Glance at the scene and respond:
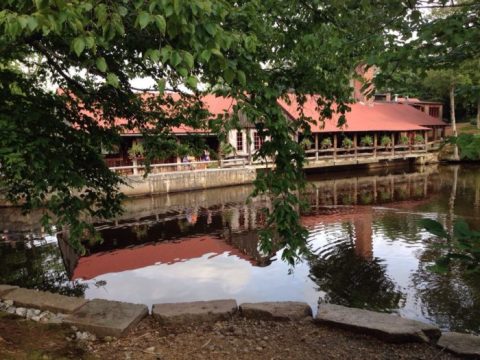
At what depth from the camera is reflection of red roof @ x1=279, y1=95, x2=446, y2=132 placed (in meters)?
32.5

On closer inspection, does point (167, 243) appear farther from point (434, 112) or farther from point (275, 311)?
point (434, 112)

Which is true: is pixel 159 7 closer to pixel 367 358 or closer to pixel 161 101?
pixel 367 358

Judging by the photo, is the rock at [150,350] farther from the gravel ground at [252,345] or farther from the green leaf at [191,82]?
the green leaf at [191,82]

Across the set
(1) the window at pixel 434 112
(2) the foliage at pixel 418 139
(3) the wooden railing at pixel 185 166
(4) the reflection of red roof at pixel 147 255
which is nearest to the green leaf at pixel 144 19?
(4) the reflection of red roof at pixel 147 255

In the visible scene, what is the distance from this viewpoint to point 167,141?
18.6 feet

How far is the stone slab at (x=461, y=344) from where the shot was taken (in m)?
3.67

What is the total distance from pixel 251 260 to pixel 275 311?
6980mm

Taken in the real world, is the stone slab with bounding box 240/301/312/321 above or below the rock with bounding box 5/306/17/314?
below

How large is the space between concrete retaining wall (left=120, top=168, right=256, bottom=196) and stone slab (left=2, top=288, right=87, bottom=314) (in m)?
16.6

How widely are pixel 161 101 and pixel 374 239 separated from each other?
9.53m

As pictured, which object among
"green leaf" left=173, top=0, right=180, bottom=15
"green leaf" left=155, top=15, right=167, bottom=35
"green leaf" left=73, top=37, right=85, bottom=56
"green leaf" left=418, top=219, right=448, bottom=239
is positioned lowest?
"green leaf" left=418, top=219, right=448, bottom=239

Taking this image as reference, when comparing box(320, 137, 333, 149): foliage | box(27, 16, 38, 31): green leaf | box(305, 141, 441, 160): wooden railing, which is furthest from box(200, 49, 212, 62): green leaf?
box(320, 137, 333, 149): foliage

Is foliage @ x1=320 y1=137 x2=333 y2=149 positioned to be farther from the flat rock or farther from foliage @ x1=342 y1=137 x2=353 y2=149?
the flat rock

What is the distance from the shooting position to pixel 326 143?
1200 inches
